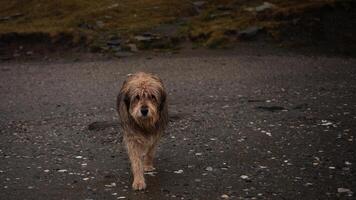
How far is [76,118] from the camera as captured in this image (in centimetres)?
1636

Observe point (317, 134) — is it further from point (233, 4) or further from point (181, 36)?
point (233, 4)

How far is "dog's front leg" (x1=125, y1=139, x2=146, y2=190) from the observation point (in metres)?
10.1

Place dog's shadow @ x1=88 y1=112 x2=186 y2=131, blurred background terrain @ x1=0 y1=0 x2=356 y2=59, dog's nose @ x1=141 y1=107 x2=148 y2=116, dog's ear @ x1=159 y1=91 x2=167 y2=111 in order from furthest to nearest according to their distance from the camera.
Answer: blurred background terrain @ x1=0 y1=0 x2=356 y2=59, dog's shadow @ x1=88 y1=112 x2=186 y2=131, dog's ear @ x1=159 y1=91 x2=167 y2=111, dog's nose @ x1=141 y1=107 x2=148 y2=116

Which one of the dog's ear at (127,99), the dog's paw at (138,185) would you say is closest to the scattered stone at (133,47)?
the dog's ear at (127,99)

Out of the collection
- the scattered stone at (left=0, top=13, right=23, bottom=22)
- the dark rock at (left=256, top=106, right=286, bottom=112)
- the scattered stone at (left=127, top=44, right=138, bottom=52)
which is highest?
the scattered stone at (left=0, top=13, right=23, bottom=22)

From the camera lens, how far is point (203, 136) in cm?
1377

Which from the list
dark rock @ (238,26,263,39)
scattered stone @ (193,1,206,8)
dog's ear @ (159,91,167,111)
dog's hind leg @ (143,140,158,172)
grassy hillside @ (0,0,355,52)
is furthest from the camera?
scattered stone @ (193,1,206,8)

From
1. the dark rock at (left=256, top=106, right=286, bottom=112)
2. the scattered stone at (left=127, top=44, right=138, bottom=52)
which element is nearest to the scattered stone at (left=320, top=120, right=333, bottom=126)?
the dark rock at (left=256, top=106, right=286, bottom=112)

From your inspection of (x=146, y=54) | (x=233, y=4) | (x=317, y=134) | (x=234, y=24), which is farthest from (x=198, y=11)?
(x=317, y=134)

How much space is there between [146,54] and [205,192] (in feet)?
66.5

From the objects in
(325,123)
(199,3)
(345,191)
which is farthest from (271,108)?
(199,3)

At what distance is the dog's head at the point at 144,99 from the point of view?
9.75 m

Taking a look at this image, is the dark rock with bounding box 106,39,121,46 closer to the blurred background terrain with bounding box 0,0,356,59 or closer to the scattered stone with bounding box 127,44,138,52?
the blurred background terrain with bounding box 0,0,356,59

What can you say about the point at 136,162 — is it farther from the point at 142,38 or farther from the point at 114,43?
the point at 142,38
